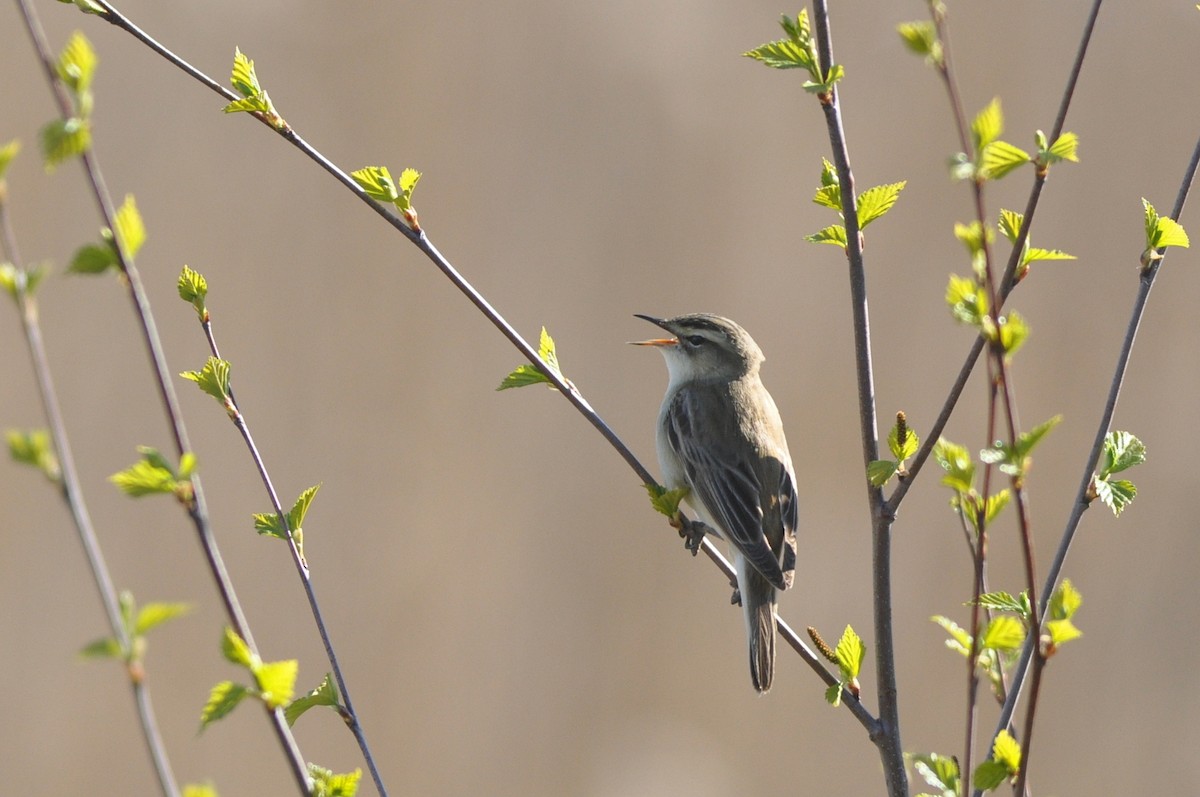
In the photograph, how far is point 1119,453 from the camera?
2258mm

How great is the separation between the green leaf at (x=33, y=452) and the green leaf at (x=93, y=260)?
234 millimetres

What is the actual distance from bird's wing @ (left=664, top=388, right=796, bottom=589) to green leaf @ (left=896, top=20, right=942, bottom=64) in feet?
6.84

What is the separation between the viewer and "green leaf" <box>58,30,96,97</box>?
4.99 ft

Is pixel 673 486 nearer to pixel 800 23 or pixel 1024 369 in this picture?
pixel 800 23

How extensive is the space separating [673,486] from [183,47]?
580 centimetres

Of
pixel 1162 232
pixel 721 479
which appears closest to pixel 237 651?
pixel 1162 232

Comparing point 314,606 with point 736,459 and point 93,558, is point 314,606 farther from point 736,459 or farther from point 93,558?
point 736,459

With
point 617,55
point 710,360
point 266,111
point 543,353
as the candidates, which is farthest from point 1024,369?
point 266,111

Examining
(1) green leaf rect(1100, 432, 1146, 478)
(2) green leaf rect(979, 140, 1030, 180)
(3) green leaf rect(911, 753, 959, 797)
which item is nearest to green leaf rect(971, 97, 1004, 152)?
(2) green leaf rect(979, 140, 1030, 180)

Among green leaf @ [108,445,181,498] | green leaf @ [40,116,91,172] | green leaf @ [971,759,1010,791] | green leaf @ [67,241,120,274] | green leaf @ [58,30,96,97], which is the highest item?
green leaf @ [58,30,96,97]

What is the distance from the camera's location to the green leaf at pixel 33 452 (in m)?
1.49

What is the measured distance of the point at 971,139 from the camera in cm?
171

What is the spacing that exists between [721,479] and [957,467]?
2.06 m

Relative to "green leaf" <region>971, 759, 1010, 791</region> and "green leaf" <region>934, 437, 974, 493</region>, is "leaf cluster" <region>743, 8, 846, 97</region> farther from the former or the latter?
"green leaf" <region>971, 759, 1010, 791</region>
